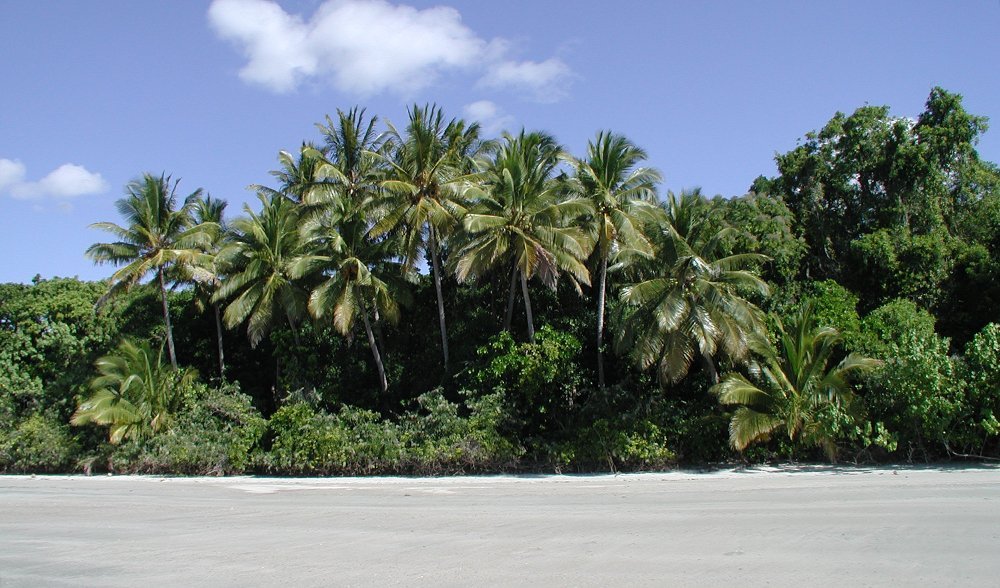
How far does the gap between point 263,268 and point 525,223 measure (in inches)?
428

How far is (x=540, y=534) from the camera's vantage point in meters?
10.2

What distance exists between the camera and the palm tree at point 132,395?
78.9 ft

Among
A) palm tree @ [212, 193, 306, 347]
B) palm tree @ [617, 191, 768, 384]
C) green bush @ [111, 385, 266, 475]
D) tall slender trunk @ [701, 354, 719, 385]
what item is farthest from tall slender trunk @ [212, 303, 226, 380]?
tall slender trunk @ [701, 354, 719, 385]

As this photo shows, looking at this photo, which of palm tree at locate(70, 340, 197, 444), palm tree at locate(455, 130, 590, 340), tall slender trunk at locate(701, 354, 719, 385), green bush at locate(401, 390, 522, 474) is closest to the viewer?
tall slender trunk at locate(701, 354, 719, 385)

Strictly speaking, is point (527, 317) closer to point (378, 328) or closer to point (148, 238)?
point (378, 328)

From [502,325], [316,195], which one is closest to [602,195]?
[502,325]

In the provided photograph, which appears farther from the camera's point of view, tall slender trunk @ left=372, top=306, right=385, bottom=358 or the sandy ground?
tall slender trunk @ left=372, top=306, right=385, bottom=358

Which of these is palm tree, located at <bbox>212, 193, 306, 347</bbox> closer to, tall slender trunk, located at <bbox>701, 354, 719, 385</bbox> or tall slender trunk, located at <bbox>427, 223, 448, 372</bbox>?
tall slender trunk, located at <bbox>427, 223, 448, 372</bbox>

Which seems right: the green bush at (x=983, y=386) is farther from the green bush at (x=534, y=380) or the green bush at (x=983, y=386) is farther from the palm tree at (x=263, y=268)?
the palm tree at (x=263, y=268)

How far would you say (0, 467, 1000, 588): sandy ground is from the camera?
7.62 m

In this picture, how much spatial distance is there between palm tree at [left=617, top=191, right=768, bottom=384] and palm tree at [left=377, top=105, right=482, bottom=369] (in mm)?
7552

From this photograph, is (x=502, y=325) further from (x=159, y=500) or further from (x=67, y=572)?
(x=67, y=572)

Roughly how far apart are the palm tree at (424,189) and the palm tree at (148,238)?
900 centimetres

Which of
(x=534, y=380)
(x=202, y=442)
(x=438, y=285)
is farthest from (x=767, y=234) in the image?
(x=202, y=442)
